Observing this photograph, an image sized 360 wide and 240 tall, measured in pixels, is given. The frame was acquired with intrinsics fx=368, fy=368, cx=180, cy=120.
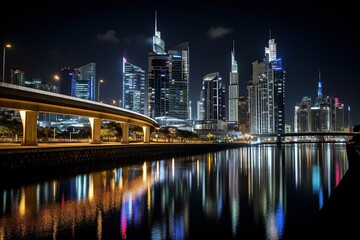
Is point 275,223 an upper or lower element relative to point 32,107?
lower

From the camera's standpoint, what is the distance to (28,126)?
4778cm

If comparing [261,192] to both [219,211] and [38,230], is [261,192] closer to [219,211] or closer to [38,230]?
[219,211]

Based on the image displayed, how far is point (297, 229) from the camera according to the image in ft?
64.6

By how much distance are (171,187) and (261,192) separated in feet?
27.7

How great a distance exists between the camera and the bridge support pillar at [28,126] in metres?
47.8

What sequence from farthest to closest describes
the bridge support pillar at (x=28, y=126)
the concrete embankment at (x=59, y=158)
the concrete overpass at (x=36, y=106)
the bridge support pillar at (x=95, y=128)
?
the bridge support pillar at (x=95, y=128)
the bridge support pillar at (x=28, y=126)
the concrete overpass at (x=36, y=106)
the concrete embankment at (x=59, y=158)

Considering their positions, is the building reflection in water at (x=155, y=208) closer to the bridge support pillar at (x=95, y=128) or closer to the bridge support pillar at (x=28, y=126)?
the bridge support pillar at (x=28, y=126)

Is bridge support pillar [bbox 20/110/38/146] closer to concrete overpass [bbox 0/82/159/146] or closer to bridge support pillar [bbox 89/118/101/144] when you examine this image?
concrete overpass [bbox 0/82/159/146]

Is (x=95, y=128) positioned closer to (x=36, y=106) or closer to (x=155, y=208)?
(x=36, y=106)

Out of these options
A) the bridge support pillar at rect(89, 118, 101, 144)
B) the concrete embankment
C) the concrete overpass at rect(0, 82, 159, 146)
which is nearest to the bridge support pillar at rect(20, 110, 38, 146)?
the concrete overpass at rect(0, 82, 159, 146)

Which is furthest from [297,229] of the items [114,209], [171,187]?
[171,187]

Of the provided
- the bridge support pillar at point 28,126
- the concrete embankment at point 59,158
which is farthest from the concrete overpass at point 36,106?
the concrete embankment at point 59,158

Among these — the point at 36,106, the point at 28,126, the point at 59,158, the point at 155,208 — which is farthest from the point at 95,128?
the point at 155,208

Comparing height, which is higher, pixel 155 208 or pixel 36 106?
pixel 36 106
